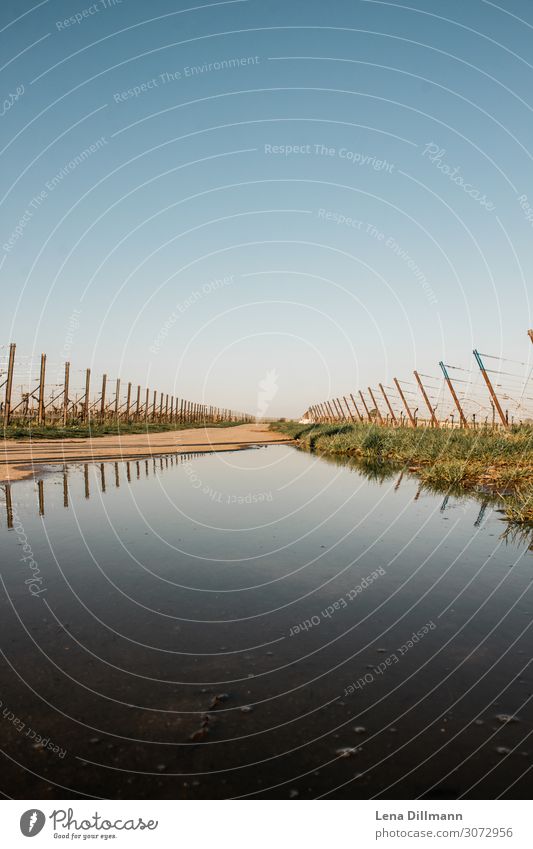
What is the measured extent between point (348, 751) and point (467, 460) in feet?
42.7

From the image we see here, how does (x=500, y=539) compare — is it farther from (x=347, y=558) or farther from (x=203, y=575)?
(x=203, y=575)

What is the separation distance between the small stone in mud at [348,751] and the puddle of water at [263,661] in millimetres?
24

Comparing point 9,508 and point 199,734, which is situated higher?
point 9,508

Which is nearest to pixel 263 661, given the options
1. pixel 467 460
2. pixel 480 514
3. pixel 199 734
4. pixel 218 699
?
pixel 218 699

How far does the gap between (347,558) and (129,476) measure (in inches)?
339

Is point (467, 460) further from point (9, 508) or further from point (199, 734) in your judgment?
point (199, 734)

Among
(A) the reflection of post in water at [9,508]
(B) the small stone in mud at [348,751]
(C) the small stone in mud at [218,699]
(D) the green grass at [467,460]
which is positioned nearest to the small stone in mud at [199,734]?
(C) the small stone in mud at [218,699]

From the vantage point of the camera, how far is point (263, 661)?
3283 mm

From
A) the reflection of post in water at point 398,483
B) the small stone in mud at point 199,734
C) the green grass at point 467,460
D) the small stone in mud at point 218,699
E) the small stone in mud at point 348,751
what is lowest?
the small stone in mud at point 218,699

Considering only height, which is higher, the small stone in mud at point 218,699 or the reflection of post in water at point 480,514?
the reflection of post in water at point 480,514

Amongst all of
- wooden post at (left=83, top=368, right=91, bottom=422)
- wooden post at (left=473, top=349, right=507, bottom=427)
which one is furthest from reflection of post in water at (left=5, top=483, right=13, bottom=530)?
wooden post at (left=83, top=368, right=91, bottom=422)

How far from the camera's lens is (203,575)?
202 inches

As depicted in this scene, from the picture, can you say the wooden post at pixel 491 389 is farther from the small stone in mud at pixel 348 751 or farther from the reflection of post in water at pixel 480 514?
the small stone in mud at pixel 348 751

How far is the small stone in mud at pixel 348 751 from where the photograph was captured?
7.64 feet
